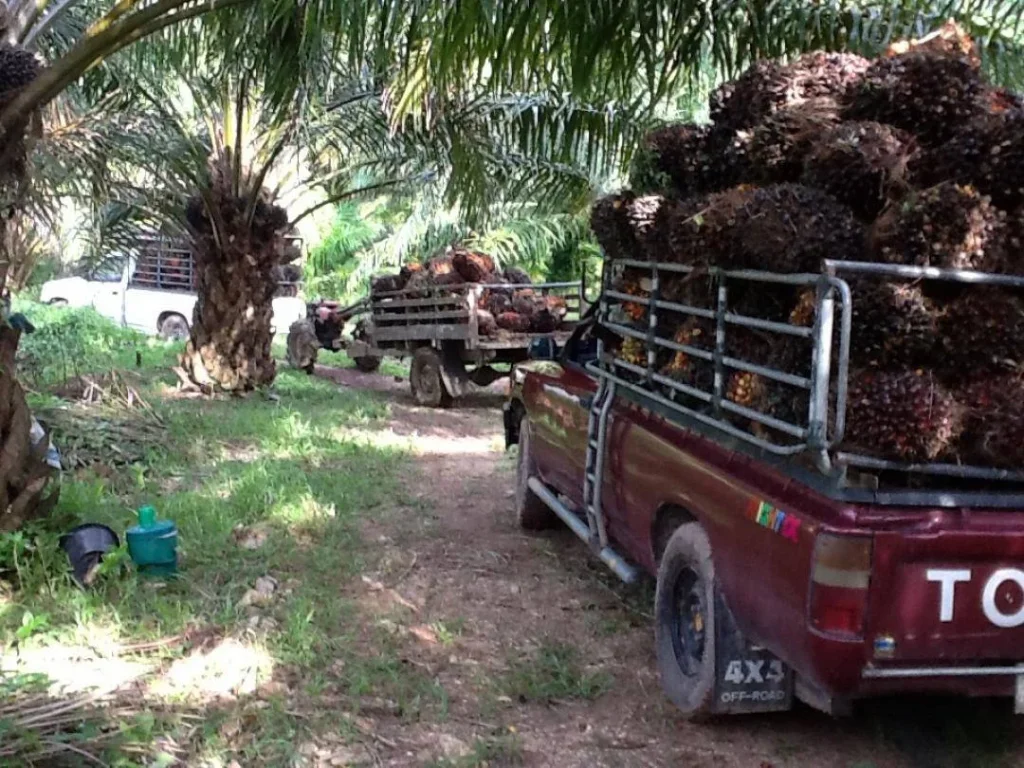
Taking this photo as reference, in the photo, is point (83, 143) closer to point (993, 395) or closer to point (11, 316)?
point (11, 316)

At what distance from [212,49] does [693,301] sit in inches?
169

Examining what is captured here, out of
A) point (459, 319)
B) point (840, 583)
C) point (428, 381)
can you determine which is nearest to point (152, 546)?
point (840, 583)

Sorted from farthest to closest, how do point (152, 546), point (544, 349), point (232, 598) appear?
point (544, 349), point (152, 546), point (232, 598)

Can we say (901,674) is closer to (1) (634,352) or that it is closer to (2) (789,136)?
(2) (789,136)

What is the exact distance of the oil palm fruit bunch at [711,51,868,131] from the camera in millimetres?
4113

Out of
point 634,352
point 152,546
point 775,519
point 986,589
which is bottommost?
point 152,546

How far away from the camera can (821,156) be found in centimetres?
366

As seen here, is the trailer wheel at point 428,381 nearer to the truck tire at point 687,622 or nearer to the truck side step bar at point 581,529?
the truck side step bar at point 581,529

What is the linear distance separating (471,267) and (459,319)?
0.92 m

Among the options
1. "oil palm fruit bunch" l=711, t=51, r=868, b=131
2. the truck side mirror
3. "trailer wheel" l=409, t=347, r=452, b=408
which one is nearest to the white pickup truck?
"trailer wheel" l=409, t=347, r=452, b=408

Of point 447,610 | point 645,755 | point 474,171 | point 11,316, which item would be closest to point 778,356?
point 645,755

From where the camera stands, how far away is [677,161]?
4.77 metres

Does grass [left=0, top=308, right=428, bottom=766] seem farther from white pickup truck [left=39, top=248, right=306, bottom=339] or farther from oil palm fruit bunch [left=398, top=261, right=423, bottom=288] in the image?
white pickup truck [left=39, top=248, right=306, bottom=339]

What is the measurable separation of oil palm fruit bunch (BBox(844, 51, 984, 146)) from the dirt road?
2.24 meters
